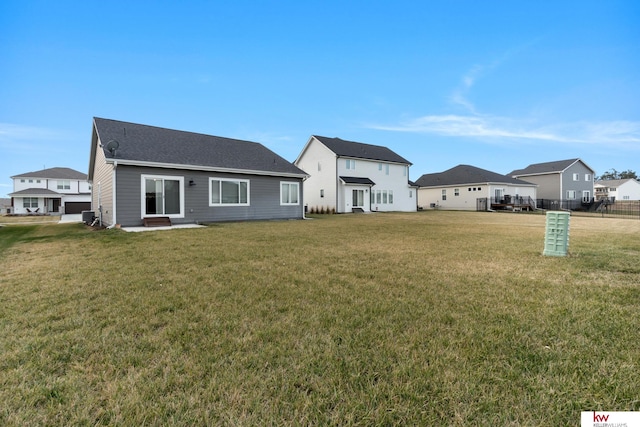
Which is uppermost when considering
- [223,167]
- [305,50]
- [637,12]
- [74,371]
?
[305,50]

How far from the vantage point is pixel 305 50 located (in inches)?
719

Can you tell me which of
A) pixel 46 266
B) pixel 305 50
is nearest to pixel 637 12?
pixel 305 50

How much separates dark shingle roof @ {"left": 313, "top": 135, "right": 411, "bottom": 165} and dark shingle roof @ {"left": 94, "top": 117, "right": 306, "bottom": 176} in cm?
841

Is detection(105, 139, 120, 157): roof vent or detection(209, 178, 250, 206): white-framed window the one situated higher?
detection(105, 139, 120, 157): roof vent

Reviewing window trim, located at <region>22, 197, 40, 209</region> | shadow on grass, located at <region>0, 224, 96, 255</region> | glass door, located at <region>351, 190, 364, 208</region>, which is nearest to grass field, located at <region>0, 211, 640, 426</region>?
shadow on grass, located at <region>0, 224, 96, 255</region>

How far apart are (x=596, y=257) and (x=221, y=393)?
8.09m

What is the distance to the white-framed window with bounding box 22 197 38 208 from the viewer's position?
36.7 metres

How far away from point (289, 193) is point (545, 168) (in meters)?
39.6

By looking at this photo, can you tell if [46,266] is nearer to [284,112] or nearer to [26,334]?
[26,334]

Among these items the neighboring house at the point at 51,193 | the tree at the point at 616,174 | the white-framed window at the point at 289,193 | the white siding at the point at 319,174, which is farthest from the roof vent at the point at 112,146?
the tree at the point at 616,174

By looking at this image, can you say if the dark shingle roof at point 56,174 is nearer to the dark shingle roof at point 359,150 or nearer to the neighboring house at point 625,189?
the dark shingle roof at point 359,150

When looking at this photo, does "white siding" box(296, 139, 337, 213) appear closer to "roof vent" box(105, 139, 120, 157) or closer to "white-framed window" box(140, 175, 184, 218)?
"white-framed window" box(140, 175, 184, 218)

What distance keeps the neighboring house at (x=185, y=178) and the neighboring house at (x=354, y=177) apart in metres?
7.45

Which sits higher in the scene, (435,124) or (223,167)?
(435,124)
